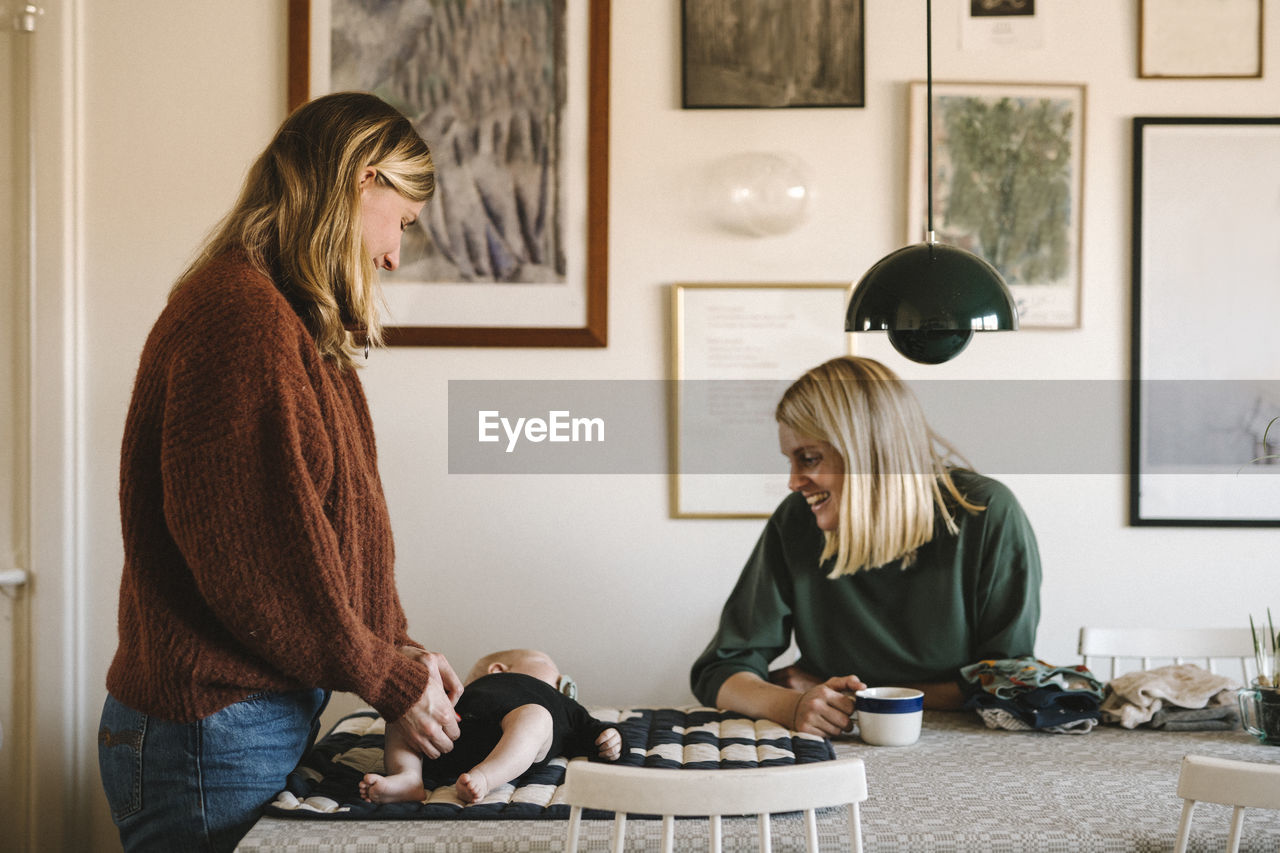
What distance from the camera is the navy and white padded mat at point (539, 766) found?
4.50ft

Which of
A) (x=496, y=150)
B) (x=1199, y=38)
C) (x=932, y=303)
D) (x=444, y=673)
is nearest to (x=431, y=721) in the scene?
(x=444, y=673)

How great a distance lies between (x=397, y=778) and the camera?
142cm

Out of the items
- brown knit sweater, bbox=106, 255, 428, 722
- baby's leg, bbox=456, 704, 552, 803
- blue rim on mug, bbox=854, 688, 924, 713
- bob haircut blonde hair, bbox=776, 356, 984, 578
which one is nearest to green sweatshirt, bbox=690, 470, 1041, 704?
bob haircut blonde hair, bbox=776, 356, 984, 578

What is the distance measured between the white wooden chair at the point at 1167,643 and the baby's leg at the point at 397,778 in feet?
4.54

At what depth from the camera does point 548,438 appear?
269 cm

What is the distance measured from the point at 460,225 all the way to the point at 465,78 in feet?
1.17

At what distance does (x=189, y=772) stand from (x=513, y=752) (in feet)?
1.35

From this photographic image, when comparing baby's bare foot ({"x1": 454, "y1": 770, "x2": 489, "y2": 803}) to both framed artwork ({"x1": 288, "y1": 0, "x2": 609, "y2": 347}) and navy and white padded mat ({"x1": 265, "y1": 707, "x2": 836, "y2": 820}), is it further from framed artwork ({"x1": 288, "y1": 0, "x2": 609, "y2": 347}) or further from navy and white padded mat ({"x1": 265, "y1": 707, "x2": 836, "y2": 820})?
framed artwork ({"x1": 288, "y1": 0, "x2": 609, "y2": 347})

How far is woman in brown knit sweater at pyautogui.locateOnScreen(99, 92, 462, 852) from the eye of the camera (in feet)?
4.11

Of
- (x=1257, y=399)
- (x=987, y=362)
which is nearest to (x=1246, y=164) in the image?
(x=1257, y=399)

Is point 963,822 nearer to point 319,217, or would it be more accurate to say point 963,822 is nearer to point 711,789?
point 711,789

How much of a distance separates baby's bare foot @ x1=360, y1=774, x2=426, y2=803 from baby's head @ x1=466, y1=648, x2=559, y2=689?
518 millimetres

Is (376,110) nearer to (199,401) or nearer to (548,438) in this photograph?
(199,401)

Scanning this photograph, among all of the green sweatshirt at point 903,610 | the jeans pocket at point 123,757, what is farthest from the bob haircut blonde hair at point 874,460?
the jeans pocket at point 123,757
